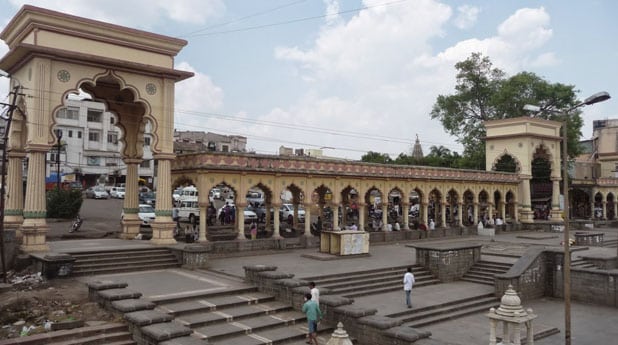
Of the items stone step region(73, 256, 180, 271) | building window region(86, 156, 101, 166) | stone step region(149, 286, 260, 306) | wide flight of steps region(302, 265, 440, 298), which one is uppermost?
building window region(86, 156, 101, 166)

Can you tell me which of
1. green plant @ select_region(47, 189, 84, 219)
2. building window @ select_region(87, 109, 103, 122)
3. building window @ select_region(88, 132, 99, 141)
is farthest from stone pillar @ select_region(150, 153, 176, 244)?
building window @ select_region(87, 109, 103, 122)

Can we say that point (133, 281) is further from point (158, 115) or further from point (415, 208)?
point (415, 208)

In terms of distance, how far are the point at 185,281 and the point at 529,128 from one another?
28971mm

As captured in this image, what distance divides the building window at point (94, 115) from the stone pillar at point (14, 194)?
3754 cm

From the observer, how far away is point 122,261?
49.3 ft

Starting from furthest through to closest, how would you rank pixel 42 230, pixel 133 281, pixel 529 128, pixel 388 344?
1. pixel 529 128
2. pixel 42 230
3. pixel 133 281
4. pixel 388 344

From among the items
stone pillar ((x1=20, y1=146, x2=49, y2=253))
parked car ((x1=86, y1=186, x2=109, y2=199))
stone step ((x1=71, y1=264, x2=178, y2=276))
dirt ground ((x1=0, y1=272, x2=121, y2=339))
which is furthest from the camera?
parked car ((x1=86, y1=186, x2=109, y2=199))

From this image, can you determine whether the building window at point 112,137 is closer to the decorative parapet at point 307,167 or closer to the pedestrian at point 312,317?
the decorative parapet at point 307,167

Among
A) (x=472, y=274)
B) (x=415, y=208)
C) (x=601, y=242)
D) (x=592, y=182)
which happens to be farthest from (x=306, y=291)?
(x=592, y=182)

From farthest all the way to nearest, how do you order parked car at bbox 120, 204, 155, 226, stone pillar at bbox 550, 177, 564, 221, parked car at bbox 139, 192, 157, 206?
parked car at bbox 139, 192, 157, 206 → stone pillar at bbox 550, 177, 564, 221 → parked car at bbox 120, 204, 155, 226

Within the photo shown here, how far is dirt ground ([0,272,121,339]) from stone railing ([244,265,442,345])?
4044 mm

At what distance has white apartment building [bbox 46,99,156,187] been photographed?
49.3 m

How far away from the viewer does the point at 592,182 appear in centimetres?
4353

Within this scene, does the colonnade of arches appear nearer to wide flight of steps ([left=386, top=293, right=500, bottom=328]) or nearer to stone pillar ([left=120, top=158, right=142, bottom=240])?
stone pillar ([left=120, top=158, right=142, bottom=240])
